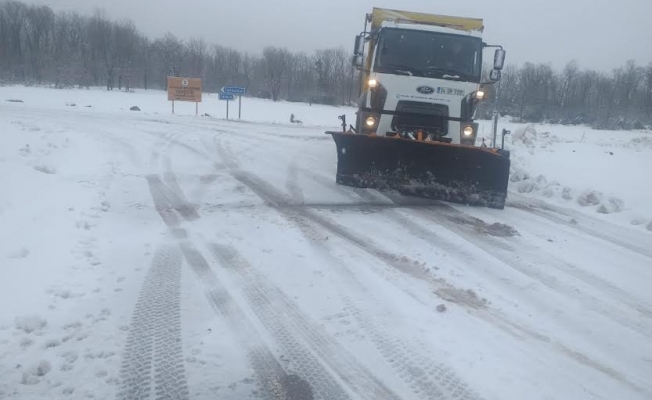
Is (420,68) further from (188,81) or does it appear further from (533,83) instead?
(533,83)

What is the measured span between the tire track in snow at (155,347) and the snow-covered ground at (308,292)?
0.06ft

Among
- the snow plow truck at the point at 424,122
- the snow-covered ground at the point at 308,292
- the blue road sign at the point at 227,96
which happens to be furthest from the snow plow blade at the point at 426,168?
the blue road sign at the point at 227,96

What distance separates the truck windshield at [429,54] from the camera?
997 cm

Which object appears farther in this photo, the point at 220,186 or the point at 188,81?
the point at 188,81

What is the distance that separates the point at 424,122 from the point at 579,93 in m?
80.7

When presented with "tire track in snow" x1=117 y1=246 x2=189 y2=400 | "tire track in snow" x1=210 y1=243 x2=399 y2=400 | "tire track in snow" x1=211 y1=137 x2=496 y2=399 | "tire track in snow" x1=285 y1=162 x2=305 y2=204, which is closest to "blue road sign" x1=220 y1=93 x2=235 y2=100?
"tire track in snow" x1=285 y1=162 x2=305 y2=204

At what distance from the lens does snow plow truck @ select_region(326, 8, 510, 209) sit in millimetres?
9062

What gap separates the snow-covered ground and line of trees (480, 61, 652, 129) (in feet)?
198

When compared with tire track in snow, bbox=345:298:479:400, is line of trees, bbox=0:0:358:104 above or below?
above

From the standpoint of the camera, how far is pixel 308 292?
497 centimetres

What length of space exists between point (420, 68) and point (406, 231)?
4043mm

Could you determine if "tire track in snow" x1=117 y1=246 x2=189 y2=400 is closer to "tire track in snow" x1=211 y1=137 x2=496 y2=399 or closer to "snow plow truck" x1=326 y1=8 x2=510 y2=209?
"tire track in snow" x1=211 y1=137 x2=496 y2=399

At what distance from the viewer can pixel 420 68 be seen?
995 cm

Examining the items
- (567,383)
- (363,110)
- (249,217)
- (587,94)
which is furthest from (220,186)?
(587,94)
